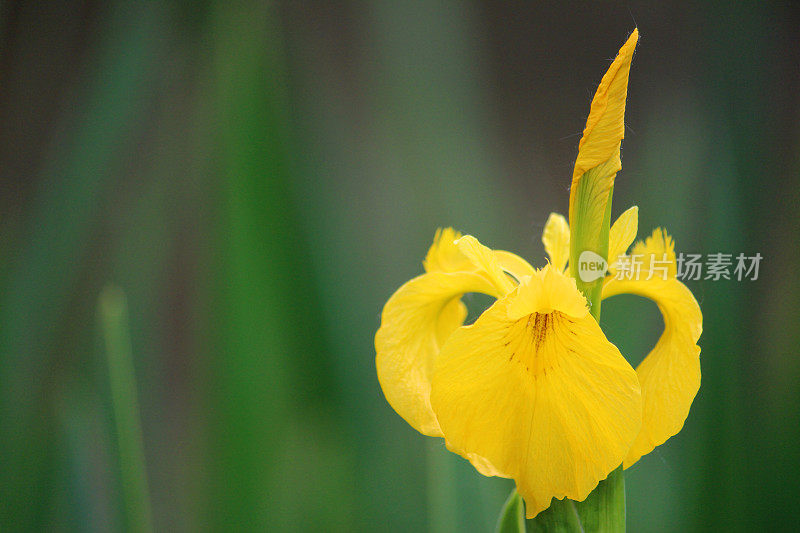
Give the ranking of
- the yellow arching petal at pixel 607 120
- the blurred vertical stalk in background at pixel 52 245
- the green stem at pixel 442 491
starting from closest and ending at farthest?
the yellow arching petal at pixel 607 120 → the green stem at pixel 442 491 → the blurred vertical stalk in background at pixel 52 245

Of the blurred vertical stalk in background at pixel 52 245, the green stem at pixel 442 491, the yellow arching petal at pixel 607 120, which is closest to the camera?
the yellow arching petal at pixel 607 120

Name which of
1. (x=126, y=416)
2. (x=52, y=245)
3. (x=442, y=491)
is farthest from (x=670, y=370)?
(x=52, y=245)

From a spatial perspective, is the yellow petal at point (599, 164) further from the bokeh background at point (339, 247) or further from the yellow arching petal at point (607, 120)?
the bokeh background at point (339, 247)

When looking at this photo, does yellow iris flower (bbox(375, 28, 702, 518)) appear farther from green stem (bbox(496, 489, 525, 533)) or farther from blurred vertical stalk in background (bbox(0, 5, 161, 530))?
blurred vertical stalk in background (bbox(0, 5, 161, 530))

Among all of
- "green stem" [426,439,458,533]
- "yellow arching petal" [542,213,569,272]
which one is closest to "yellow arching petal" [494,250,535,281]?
"yellow arching petal" [542,213,569,272]

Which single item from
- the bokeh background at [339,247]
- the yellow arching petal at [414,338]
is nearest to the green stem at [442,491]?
the bokeh background at [339,247]

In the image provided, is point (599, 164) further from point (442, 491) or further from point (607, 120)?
point (442, 491)
